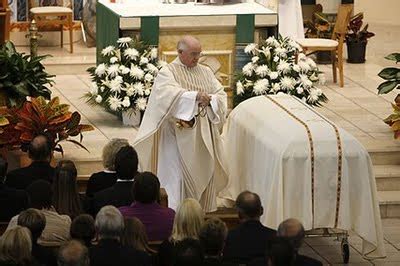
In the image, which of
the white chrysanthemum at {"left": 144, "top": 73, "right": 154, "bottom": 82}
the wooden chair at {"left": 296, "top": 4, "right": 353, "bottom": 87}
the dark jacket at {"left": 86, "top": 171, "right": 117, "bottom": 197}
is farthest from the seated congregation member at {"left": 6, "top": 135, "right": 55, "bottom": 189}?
the wooden chair at {"left": 296, "top": 4, "right": 353, "bottom": 87}

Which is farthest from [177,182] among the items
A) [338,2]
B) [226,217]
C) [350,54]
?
[338,2]

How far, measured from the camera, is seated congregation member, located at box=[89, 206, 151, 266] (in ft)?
22.6

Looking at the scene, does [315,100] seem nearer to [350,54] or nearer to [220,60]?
[220,60]

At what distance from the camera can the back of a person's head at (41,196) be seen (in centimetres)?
767

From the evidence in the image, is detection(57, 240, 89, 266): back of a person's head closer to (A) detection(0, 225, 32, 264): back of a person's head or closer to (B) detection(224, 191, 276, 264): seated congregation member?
(A) detection(0, 225, 32, 264): back of a person's head

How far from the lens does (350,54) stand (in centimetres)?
1630

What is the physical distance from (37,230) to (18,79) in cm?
425

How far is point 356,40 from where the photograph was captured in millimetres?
16125

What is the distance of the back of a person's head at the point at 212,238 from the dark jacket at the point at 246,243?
602 mm

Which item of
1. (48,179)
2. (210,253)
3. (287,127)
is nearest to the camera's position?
(210,253)

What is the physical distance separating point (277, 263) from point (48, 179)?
261 cm

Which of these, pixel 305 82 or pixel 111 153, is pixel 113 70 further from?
pixel 111 153

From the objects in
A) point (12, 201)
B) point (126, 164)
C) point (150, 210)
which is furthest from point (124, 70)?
point (150, 210)

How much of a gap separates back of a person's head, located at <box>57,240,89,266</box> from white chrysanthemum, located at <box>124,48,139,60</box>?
598 centimetres
